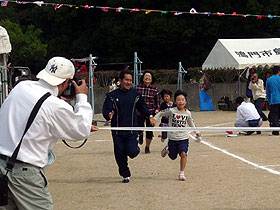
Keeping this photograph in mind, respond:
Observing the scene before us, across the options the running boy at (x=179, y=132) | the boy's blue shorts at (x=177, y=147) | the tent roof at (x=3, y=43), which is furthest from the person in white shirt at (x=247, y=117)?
the tent roof at (x=3, y=43)

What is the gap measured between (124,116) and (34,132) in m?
4.53

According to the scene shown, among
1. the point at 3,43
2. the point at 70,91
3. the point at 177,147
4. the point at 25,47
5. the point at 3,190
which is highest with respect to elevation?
the point at 25,47

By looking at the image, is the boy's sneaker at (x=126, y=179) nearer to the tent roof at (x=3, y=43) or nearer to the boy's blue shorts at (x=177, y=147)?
the boy's blue shorts at (x=177, y=147)

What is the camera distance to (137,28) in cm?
3369

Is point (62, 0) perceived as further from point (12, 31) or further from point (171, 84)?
point (171, 84)

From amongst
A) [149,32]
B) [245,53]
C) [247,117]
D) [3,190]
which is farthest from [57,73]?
[149,32]

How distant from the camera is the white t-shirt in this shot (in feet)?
12.3

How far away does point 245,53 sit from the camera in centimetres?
2408

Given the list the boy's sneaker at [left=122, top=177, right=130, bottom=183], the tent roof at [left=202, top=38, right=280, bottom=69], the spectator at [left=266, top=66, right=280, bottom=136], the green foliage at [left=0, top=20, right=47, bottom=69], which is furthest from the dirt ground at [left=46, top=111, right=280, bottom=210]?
the green foliage at [left=0, top=20, right=47, bottom=69]

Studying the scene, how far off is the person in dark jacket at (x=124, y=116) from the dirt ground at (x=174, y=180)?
1.22ft

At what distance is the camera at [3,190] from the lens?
3.70 metres

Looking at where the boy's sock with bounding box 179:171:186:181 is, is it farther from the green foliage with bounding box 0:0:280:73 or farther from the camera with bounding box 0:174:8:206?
the green foliage with bounding box 0:0:280:73

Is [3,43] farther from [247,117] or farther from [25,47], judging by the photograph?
[25,47]

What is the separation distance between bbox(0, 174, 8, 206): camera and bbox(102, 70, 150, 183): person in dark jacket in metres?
4.37
